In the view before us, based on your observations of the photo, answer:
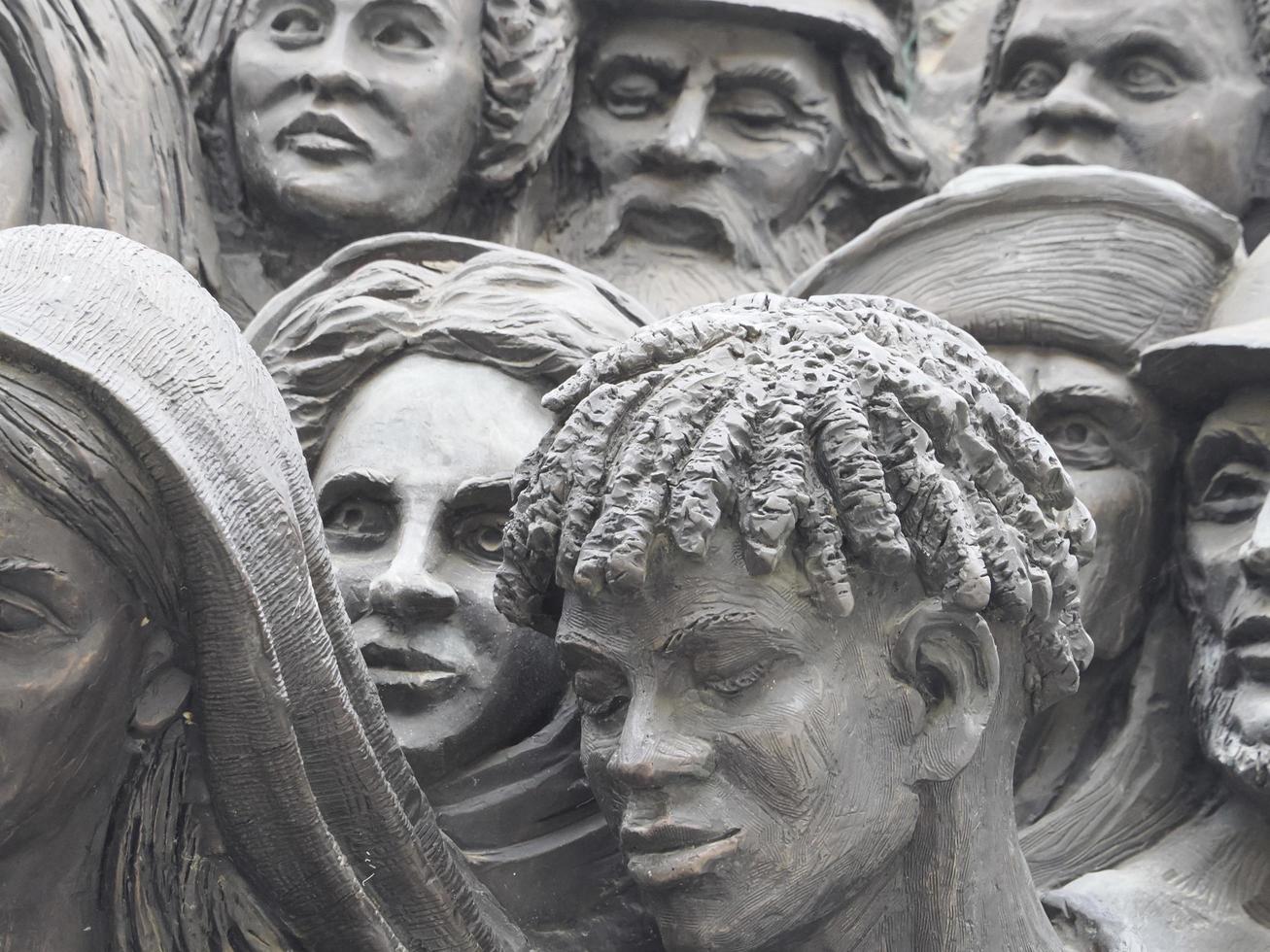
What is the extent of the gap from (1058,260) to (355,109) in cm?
123

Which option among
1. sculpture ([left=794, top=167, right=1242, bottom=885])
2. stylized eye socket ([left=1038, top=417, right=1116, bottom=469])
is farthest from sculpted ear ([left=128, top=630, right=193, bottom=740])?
stylized eye socket ([left=1038, top=417, right=1116, bottom=469])

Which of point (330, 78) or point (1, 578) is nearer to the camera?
point (1, 578)

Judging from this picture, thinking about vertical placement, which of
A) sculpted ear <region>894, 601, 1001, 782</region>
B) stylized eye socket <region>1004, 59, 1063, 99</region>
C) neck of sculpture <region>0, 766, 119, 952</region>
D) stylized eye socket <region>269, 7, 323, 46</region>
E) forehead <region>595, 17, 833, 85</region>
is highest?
stylized eye socket <region>1004, 59, 1063, 99</region>

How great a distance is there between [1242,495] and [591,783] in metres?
1.27

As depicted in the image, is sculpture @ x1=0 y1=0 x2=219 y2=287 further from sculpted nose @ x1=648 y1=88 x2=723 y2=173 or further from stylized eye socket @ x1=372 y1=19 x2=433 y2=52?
sculpted nose @ x1=648 y1=88 x2=723 y2=173

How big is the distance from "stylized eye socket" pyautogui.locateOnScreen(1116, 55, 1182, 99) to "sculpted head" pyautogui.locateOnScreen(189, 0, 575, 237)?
1055mm

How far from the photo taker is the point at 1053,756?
4219 mm

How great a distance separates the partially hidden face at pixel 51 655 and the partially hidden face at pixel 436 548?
499mm

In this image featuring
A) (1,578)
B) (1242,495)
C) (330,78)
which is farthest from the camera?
(330,78)

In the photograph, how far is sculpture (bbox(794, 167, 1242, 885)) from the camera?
414 centimetres

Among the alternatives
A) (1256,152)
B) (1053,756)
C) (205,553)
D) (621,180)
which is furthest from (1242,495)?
(205,553)

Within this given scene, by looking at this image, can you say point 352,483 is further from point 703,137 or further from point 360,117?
point 703,137

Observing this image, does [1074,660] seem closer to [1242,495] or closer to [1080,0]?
[1242,495]

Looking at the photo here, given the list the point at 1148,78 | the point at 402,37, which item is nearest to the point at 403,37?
the point at 402,37
